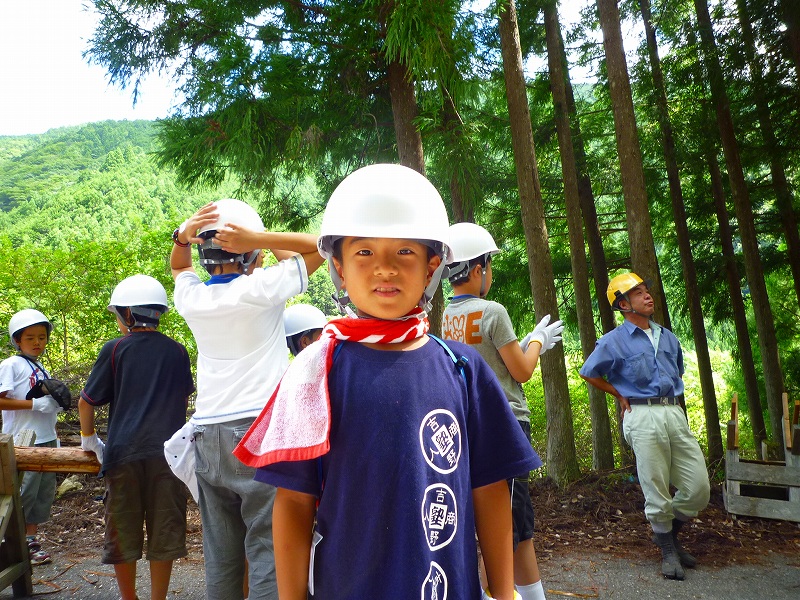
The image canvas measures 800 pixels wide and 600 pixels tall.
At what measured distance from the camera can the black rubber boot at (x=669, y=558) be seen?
4.89 metres

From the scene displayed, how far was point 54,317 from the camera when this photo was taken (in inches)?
405

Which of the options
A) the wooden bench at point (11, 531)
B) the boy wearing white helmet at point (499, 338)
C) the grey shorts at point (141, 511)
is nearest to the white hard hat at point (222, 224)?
the boy wearing white helmet at point (499, 338)

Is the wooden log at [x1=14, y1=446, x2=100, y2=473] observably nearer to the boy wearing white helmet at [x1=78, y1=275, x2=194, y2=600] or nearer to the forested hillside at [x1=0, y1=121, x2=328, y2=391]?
the boy wearing white helmet at [x1=78, y1=275, x2=194, y2=600]

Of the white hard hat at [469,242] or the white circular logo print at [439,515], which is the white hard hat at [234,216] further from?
the white circular logo print at [439,515]

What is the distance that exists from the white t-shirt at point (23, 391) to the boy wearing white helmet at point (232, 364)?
3351mm

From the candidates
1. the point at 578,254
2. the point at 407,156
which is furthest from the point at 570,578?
the point at 578,254

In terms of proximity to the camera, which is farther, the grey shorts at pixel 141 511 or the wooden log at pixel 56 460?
the wooden log at pixel 56 460

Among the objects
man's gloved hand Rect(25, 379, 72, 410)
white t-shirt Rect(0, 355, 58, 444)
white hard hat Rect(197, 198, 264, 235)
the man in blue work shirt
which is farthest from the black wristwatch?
the man in blue work shirt

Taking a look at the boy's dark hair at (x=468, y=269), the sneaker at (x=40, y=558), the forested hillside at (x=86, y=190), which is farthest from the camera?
the forested hillside at (x=86, y=190)

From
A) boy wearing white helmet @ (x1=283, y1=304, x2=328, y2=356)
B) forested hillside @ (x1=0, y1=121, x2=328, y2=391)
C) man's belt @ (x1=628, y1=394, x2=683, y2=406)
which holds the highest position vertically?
forested hillside @ (x1=0, y1=121, x2=328, y2=391)

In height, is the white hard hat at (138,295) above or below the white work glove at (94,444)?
above

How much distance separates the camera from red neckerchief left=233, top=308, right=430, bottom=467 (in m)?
1.61

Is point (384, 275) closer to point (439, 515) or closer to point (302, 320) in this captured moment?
point (439, 515)

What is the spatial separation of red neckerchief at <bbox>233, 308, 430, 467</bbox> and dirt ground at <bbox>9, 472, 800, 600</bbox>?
3606 millimetres
